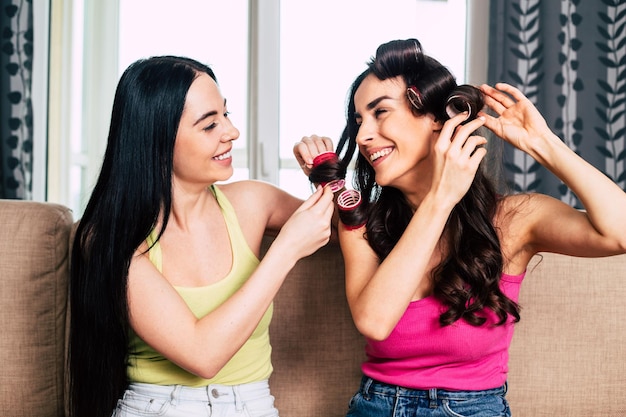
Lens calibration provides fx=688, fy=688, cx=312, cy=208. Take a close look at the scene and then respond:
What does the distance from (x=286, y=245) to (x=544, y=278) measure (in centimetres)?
72

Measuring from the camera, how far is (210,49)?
3592 millimetres

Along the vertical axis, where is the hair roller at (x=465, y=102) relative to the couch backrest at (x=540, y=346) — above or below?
above

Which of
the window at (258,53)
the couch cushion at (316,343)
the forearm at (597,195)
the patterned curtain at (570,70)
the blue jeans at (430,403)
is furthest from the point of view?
the window at (258,53)

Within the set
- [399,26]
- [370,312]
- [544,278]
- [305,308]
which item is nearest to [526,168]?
[399,26]

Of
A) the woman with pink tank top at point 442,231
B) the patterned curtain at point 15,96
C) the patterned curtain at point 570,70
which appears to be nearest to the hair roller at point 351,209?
the woman with pink tank top at point 442,231

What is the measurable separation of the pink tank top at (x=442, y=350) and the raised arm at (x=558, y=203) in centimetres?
15

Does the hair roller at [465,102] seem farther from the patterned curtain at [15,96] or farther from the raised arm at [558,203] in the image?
the patterned curtain at [15,96]

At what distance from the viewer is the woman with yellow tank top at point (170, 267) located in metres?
1.34

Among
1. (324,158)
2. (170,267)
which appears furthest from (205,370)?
(324,158)

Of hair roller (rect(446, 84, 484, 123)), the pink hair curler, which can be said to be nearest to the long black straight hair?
the pink hair curler

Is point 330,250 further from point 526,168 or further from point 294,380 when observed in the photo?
point 526,168

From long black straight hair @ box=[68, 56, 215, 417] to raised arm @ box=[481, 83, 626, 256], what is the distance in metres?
0.65

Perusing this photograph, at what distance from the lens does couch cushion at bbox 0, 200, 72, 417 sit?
1660 millimetres

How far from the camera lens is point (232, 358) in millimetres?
1466
